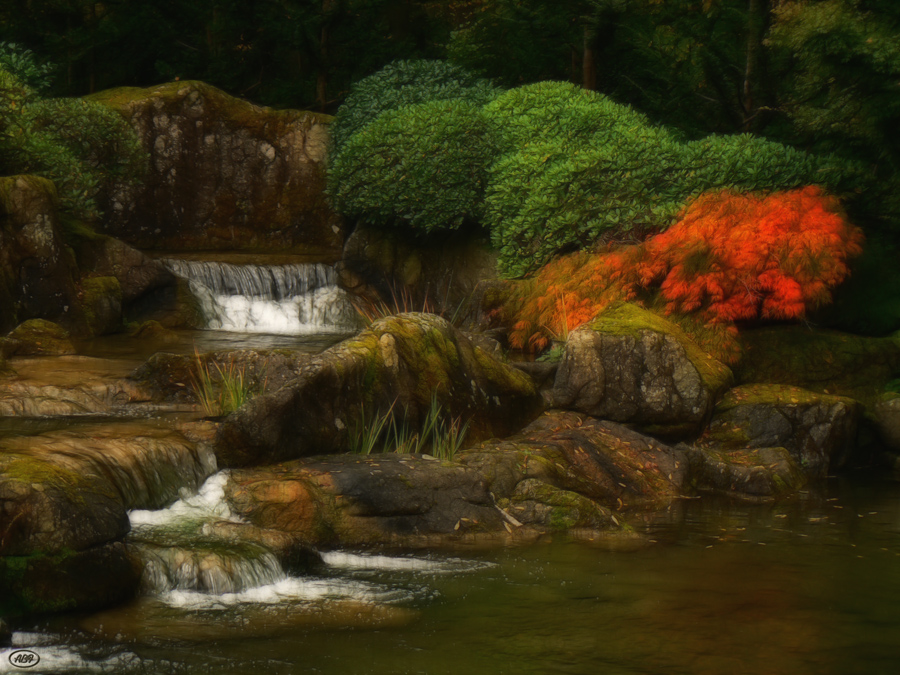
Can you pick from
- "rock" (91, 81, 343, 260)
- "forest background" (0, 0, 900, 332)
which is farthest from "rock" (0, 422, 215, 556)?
"rock" (91, 81, 343, 260)

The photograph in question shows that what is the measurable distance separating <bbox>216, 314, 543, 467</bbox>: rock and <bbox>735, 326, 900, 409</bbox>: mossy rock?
11.0 feet

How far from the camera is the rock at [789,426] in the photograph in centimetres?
1154

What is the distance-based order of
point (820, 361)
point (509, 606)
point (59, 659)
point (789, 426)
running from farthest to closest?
1. point (820, 361)
2. point (789, 426)
3. point (509, 606)
4. point (59, 659)

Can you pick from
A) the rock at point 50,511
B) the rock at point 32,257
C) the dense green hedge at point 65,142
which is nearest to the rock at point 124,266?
the dense green hedge at point 65,142

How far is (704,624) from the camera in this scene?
6.31 metres

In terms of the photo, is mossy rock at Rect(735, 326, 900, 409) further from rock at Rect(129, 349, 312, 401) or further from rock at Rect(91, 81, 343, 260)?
rock at Rect(91, 81, 343, 260)

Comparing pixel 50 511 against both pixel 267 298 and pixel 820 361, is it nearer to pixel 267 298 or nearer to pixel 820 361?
pixel 820 361

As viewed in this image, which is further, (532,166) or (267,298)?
(267,298)

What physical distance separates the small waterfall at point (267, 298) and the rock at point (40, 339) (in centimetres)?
403

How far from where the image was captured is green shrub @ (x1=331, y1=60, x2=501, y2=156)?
19.1m

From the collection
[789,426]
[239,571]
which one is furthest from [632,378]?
[239,571]

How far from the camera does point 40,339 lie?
1252cm

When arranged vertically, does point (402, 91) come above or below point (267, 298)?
above

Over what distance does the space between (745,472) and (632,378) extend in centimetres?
155
